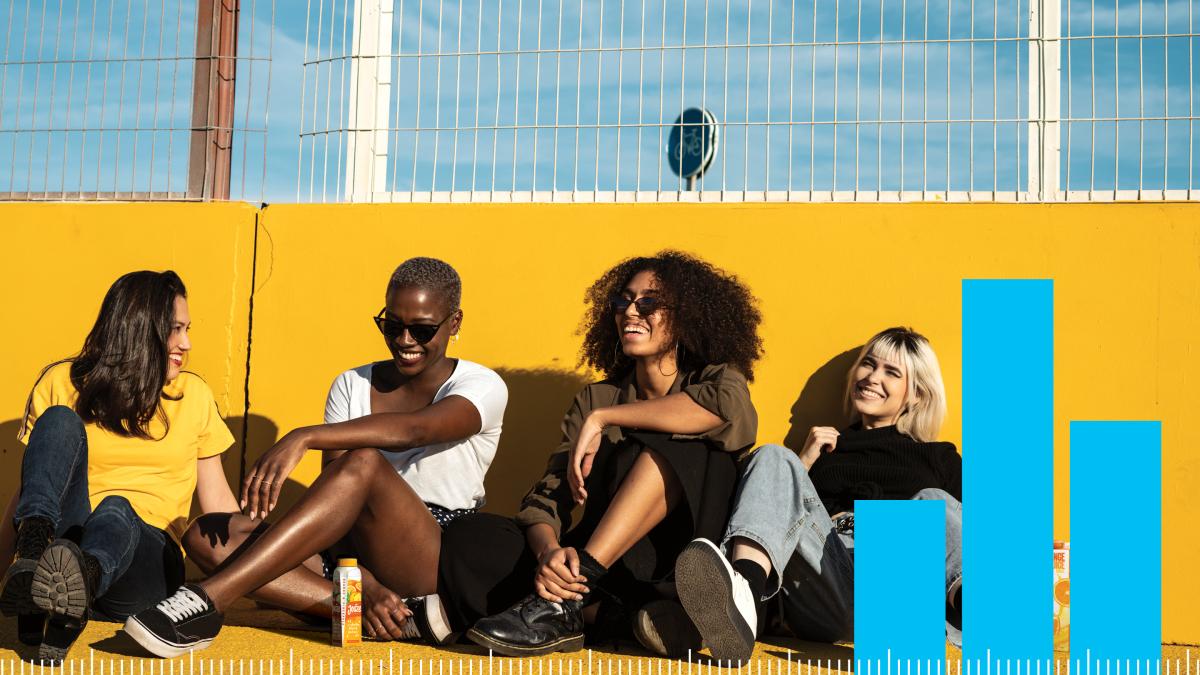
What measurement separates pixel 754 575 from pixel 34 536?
6.32ft

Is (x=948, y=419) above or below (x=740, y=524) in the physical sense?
above

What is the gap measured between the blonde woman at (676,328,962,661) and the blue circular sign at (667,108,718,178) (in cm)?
108

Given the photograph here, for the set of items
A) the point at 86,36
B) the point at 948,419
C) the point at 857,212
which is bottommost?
the point at 948,419

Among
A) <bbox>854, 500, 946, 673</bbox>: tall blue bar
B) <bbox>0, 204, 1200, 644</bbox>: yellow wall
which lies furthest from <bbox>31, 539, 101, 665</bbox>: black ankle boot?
<bbox>854, 500, 946, 673</bbox>: tall blue bar

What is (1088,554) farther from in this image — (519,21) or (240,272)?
(240,272)

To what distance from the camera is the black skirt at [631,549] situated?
367cm

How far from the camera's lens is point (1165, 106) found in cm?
465

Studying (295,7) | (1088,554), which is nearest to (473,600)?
(1088,554)

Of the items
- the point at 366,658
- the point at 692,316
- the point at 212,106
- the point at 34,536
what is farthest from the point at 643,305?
the point at 212,106

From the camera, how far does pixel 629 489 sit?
3600 mm

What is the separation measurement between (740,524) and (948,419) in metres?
1.47

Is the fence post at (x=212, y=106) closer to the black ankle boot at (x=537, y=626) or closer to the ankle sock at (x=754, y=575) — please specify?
the black ankle boot at (x=537, y=626)

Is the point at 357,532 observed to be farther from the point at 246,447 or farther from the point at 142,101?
the point at 142,101

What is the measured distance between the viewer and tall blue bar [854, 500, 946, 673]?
10.9 feet
